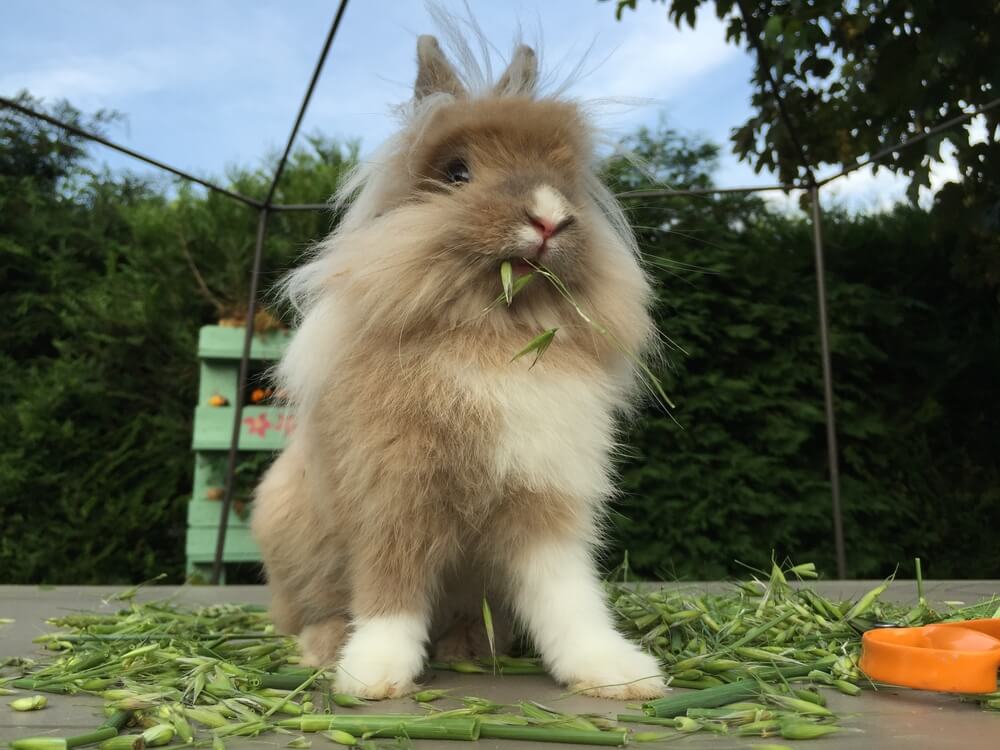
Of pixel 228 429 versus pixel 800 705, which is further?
pixel 228 429

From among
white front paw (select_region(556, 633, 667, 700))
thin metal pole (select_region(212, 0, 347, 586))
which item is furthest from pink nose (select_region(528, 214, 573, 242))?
thin metal pole (select_region(212, 0, 347, 586))

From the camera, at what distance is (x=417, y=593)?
64.2 inches

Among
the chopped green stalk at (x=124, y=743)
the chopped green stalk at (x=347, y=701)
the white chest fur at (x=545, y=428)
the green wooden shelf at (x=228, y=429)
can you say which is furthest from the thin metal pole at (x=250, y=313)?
the chopped green stalk at (x=124, y=743)

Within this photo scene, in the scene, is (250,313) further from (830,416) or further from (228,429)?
(830,416)

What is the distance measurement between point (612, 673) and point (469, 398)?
59 cm

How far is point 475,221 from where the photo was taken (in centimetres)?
160

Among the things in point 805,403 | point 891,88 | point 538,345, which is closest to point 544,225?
point 538,345

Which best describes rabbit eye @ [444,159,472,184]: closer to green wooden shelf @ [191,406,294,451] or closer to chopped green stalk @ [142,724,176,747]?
chopped green stalk @ [142,724,176,747]

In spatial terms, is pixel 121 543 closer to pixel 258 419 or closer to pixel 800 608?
pixel 258 419

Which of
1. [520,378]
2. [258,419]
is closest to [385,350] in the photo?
[520,378]

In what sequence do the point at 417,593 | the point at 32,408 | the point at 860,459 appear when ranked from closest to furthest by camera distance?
the point at 417,593 → the point at 32,408 → the point at 860,459

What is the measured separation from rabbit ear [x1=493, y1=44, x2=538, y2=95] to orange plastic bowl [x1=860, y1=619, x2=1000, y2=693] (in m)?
1.39

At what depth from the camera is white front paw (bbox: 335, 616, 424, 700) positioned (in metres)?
1.51

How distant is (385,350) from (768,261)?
12.5ft
